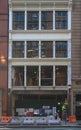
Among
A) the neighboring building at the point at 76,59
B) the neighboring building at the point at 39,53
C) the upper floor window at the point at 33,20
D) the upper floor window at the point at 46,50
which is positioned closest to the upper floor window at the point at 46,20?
the neighboring building at the point at 39,53

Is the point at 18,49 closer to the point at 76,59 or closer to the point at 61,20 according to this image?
the point at 61,20

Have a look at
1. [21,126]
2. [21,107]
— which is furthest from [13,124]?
[21,107]

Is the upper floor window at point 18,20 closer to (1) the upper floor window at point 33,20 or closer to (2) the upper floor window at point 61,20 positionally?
(1) the upper floor window at point 33,20

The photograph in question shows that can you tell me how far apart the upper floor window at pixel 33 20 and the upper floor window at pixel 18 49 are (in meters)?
2.16

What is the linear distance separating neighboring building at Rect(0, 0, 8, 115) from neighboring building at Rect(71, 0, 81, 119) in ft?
25.0

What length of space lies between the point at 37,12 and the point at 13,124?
14649 mm

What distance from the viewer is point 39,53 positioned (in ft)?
156

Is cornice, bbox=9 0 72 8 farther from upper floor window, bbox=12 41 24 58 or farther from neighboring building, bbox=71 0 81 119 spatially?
upper floor window, bbox=12 41 24 58

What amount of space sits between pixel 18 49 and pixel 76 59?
6.75m

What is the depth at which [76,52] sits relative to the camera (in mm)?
47469

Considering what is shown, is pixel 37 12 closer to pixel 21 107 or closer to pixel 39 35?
pixel 39 35

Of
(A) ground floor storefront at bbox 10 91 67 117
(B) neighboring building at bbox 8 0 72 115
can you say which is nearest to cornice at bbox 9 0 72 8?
(B) neighboring building at bbox 8 0 72 115

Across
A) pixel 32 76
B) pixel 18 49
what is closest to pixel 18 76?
pixel 32 76

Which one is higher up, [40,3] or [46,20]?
[40,3]
